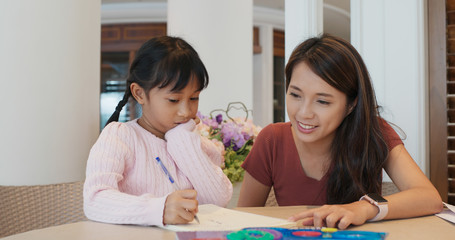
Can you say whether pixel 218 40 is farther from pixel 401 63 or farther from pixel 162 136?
pixel 162 136

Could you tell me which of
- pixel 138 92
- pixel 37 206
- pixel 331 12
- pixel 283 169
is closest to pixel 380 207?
pixel 283 169

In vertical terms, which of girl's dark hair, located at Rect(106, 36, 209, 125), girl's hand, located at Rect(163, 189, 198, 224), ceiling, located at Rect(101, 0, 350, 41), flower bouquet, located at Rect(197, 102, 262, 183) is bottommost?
girl's hand, located at Rect(163, 189, 198, 224)

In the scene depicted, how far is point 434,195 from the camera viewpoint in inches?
51.8

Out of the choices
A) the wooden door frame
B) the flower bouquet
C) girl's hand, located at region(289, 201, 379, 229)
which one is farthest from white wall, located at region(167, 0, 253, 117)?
girl's hand, located at region(289, 201, 379, 229)

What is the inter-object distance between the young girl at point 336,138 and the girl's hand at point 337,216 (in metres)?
0.24

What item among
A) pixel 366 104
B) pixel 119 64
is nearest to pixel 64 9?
pixel 366 104

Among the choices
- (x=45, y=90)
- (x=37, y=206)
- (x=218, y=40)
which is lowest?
(x=37, y=206)

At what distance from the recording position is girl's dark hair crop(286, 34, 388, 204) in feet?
4.94

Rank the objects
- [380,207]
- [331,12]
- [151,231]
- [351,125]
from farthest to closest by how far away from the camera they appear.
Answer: [331,12] < [351,125] < [380,207] < [151,231]

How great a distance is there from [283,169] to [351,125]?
299 mm

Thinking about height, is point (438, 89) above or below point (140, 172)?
above

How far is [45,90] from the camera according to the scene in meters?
1.74

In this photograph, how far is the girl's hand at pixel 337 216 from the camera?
105 cm

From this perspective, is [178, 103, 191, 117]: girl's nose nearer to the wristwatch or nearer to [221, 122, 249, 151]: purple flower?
the wristwatch
